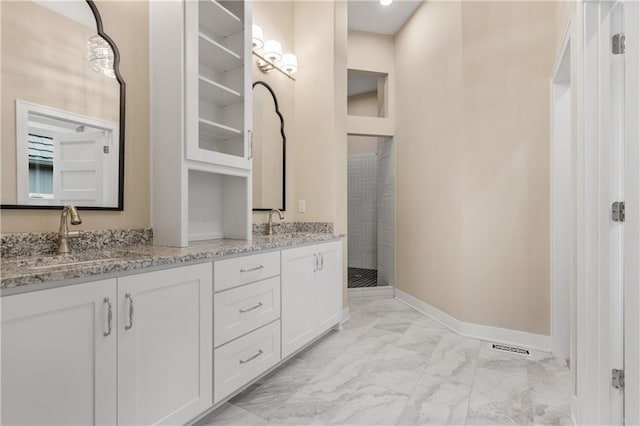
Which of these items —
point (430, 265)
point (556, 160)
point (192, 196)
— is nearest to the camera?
point (192, 196)

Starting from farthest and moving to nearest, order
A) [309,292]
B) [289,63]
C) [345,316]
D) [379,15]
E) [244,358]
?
[379,15] < [345,316] < [289,63] < [309,292] < [244,358]

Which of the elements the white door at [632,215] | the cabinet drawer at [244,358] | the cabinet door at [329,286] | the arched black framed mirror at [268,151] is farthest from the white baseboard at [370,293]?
the white door at [632,215]

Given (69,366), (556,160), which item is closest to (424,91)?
(556,160)

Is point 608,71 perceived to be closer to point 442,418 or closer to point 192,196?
point 442,418

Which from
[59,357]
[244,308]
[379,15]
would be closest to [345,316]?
[244,308]

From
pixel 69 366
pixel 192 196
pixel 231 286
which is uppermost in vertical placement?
pixel 192 196

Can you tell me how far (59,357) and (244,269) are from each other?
0.89 m

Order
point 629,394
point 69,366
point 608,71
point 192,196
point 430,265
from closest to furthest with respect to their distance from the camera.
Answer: point 69,366
point 629,394
point 608,71
point 192,196
point 430,265

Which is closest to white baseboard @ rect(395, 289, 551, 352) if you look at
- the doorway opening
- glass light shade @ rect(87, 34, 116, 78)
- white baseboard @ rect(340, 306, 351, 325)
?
white baseboard @ rect(340, 306, 351, 325)

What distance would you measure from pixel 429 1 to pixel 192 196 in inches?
131

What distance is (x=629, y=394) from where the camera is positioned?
4.05 feet

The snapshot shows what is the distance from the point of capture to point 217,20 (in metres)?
2.15

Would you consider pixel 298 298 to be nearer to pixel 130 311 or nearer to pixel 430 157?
pixel 130 311

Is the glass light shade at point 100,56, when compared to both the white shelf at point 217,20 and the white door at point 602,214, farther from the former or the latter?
the white door at point 602,214
